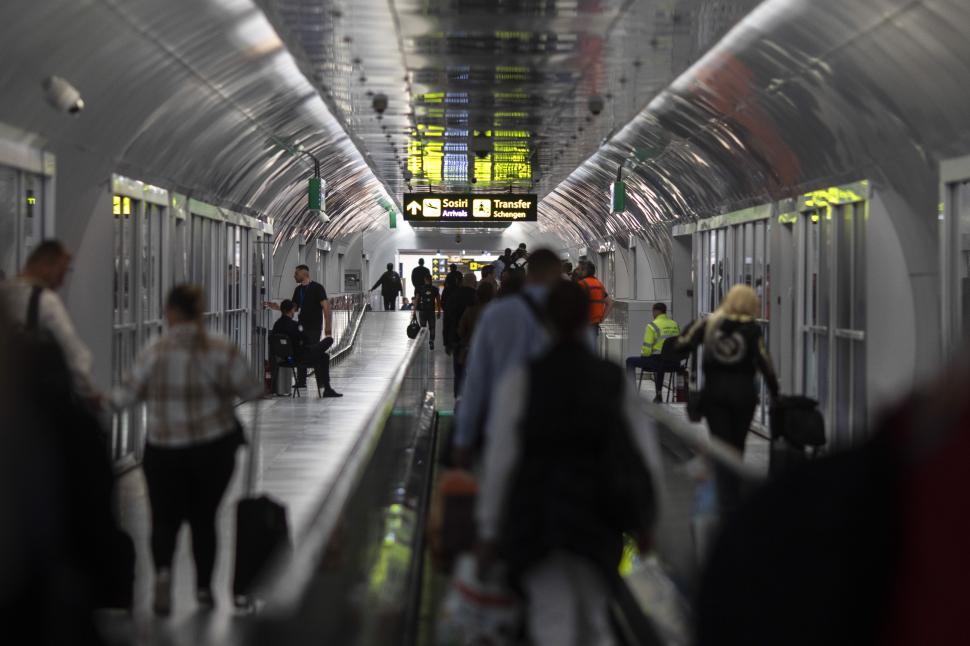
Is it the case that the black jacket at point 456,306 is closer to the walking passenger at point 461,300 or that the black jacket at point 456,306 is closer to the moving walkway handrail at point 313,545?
the walking passenger at point 461,300

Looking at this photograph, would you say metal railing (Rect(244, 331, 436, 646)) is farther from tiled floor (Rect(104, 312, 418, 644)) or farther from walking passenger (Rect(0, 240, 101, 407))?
walking passenger (Rect(0, 240, 101, 407))

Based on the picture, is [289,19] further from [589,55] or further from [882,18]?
[882,18]

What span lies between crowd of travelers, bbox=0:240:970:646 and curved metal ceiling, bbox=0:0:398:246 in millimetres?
2724

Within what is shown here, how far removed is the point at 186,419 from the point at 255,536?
709 mm

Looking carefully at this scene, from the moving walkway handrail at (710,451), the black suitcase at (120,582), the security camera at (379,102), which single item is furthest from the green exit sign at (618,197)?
the black suitcase at (120,582)

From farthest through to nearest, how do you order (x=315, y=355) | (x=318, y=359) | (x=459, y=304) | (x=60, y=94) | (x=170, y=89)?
(x=318, y=359) < (x=315, y=355) < (x=459, y=304) < (x=170, y=89) < (x=60, y=94)

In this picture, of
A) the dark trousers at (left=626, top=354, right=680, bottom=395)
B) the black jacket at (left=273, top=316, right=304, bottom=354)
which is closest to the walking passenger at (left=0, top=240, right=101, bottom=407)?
the black jacket at (left=273, top=316, right=304, bottom=354)

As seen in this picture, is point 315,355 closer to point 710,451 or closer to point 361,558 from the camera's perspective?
point 710,451

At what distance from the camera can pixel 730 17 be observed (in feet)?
36.6

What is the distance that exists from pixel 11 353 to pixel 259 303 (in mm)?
19094

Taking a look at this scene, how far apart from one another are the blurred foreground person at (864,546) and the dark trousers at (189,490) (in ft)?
18.5

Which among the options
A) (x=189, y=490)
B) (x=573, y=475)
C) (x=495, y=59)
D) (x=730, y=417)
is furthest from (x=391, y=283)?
(x=573, y=475)

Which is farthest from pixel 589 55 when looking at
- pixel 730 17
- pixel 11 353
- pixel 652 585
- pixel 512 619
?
pixel 11 353

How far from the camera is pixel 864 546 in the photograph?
1273mm
